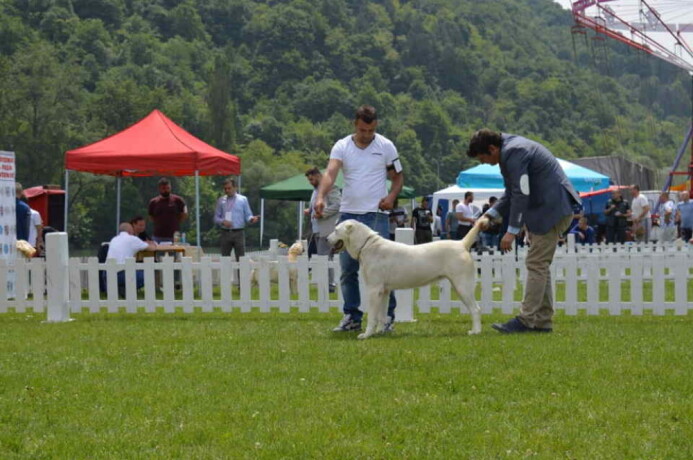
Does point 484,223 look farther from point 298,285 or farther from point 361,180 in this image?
point 298,285

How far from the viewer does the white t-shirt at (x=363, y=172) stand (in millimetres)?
9133

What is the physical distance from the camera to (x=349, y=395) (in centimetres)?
589

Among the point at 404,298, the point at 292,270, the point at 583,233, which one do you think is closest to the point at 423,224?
the point at 583,233

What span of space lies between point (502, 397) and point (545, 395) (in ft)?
0.78

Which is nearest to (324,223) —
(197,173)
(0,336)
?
(197,173)

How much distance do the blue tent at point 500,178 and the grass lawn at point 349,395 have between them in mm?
17623

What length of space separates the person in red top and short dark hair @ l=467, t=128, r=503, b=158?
8580 mm

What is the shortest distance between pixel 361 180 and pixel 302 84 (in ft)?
424

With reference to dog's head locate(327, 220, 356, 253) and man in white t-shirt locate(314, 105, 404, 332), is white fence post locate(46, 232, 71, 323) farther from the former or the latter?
dog's head locate(327, 220, 356, 253)

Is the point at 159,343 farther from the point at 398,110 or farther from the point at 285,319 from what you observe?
the point at 398,110

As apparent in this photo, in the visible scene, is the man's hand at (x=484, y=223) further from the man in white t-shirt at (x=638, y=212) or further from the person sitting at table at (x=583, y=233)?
the person sitting at table at (x=583, y=233)

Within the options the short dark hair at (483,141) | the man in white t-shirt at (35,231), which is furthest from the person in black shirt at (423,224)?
the short dark hair at (483,141)

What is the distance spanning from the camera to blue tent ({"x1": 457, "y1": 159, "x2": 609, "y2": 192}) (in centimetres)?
2638

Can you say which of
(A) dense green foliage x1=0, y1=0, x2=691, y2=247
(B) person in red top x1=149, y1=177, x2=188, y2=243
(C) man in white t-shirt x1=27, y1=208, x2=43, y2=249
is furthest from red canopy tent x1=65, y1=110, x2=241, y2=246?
(A) dense green foliage x1=0, y1=0, x2=691, y2=247
